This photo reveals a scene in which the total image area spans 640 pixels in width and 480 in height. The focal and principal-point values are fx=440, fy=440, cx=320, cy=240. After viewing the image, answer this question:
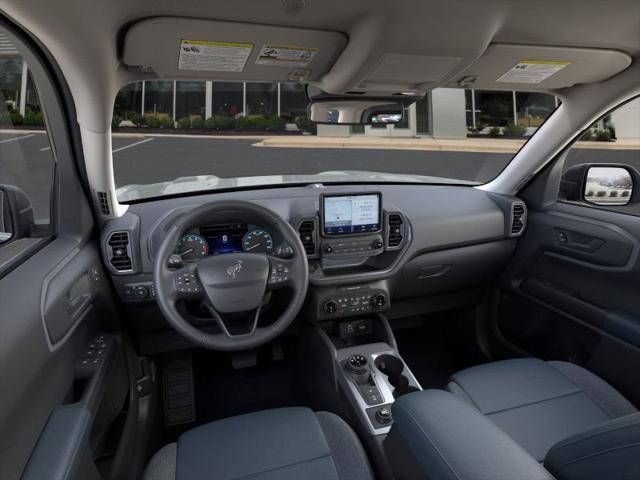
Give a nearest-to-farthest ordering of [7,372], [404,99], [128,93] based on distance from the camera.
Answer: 1. [7,372]
2. [128,93]
3. [404,99]

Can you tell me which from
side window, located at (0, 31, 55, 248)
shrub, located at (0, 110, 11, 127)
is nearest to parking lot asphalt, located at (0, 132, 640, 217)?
side window, located at (0, 31, 55, 248)

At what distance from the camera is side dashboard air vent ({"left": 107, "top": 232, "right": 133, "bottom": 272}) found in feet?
6.88

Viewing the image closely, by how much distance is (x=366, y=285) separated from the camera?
2.57 meters

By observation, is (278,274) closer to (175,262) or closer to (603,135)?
(175,262)

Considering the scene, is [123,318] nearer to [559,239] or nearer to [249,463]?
[249,463]

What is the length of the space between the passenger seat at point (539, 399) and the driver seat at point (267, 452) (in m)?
0.64

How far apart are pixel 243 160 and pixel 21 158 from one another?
1.36 meters

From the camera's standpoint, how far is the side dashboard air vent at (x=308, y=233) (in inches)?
95.5

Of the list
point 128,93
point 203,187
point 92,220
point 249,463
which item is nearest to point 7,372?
point 249,463

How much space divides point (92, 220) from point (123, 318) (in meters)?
0.56

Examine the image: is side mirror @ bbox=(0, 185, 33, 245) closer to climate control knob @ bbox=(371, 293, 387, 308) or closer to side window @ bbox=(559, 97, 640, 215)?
climate control knob @ bbox=(371, 293, 387, 308)

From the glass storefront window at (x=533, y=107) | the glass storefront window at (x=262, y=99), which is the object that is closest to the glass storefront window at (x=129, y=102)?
the glass storefront window at (x=262, y=99)

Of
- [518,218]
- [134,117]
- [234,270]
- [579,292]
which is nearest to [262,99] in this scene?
[134,117]

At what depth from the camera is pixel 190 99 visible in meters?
2.58
